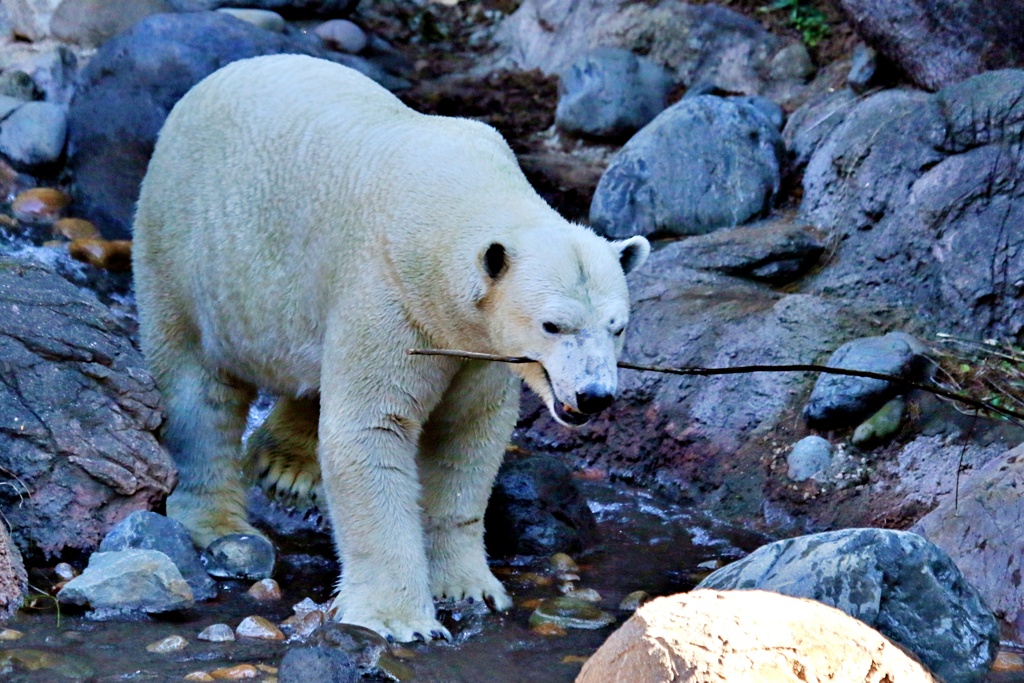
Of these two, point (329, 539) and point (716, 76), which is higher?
point (716, 76)

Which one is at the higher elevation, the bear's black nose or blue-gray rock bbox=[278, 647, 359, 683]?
the bear's black nose

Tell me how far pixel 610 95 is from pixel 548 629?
689cm

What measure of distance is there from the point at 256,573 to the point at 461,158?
1.98 m

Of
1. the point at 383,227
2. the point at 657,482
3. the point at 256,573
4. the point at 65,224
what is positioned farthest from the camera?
the point at 65,224

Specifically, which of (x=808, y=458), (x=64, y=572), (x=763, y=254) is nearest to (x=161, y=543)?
(x=64, y=572)

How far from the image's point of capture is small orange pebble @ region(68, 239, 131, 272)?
8891 mm

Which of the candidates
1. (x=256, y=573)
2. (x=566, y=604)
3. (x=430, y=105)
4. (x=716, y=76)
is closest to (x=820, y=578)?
(x=566, y=604)

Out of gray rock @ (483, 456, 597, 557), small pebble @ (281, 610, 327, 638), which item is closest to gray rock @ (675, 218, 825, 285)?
gray rock @ (483, 456, 597, 557)

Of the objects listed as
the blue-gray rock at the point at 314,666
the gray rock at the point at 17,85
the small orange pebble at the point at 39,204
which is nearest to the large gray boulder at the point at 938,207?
the blue-gray rock at the point at 314,666

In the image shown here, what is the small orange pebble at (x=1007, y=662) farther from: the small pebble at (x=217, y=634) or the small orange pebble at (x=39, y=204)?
the small orange pebble at (x=39, y=204)

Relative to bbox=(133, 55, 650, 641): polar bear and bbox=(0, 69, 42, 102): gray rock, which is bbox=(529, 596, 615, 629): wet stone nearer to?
bbox=(133, 55, 650, 641): polar bear

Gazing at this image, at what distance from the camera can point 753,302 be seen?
7449mm

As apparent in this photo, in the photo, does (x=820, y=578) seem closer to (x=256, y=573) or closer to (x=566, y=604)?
(x=566, y=604)

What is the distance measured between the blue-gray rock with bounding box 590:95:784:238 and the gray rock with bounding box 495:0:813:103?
161cm
